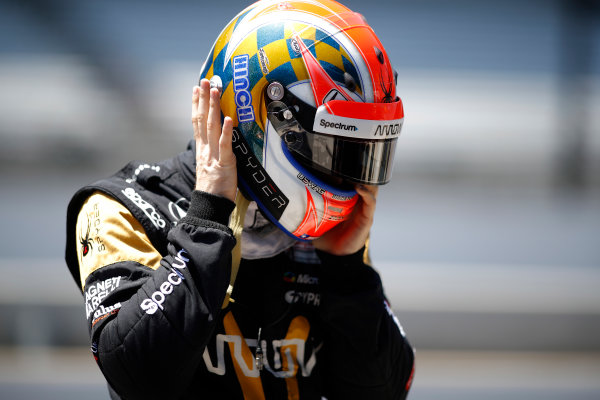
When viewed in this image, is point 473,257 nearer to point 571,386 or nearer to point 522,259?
point 522,259

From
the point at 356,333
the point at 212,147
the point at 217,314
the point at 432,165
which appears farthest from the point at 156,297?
the point at 432,165

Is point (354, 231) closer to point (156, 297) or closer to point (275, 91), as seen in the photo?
point (275, 91)

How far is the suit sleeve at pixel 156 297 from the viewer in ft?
2.99

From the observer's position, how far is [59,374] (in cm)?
304

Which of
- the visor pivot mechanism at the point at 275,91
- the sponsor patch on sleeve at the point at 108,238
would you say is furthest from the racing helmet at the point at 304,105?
the sponsor patch on sleeve at the point at 108,238

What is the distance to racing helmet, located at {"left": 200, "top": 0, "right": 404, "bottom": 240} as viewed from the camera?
111cm

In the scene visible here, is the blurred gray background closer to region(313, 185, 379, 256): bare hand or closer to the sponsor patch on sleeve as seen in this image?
region(313, 185, 379, 256): bare hand

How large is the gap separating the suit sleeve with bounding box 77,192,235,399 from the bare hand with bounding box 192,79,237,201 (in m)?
0.03

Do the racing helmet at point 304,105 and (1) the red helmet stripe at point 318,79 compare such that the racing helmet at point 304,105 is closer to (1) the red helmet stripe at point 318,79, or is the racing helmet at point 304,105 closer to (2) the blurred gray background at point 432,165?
(1) the red helmet stripe at point 318,79

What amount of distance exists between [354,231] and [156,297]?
463 mm

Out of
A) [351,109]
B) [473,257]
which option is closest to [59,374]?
[351,109]

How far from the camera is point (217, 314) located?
3.14 feet

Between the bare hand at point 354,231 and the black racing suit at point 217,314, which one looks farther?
the bare hand at point 354,231

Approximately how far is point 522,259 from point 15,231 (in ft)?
12.8
